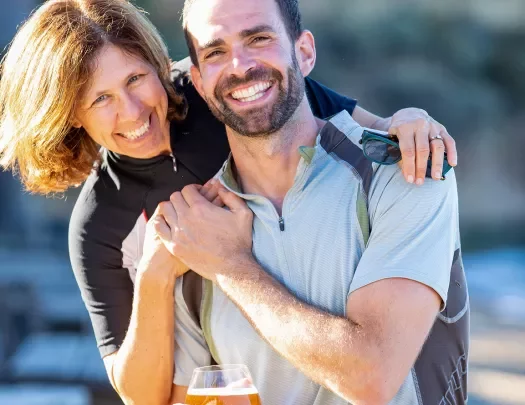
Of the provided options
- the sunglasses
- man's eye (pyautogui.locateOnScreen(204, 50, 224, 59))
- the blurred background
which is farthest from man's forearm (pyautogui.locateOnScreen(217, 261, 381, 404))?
the blurred background

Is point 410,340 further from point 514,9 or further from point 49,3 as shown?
point 514,9

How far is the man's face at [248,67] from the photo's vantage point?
193 cm

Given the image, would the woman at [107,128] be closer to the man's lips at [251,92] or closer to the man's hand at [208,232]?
the man's hand at [208,232]

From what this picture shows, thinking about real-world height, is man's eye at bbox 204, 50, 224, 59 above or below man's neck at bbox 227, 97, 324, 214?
above

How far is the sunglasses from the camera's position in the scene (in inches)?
72.1

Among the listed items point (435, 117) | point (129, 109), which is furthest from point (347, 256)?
point (435, 117)

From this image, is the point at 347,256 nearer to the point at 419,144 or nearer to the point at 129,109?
the point at 419,144

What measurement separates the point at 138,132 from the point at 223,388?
0.93m

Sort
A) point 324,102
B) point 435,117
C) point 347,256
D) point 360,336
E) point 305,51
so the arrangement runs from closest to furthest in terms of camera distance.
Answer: point 360,336, point 347,256, point 305,51, point 324,102, point 435,117

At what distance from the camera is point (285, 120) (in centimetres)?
195

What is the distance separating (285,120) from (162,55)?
570 millimetres

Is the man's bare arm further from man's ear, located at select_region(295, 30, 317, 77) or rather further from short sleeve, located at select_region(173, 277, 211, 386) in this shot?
man's ear, located at select_region(295, 30, 317, 77)

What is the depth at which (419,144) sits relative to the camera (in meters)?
1.88

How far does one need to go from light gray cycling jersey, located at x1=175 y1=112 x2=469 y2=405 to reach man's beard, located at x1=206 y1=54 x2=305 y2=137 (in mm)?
80
